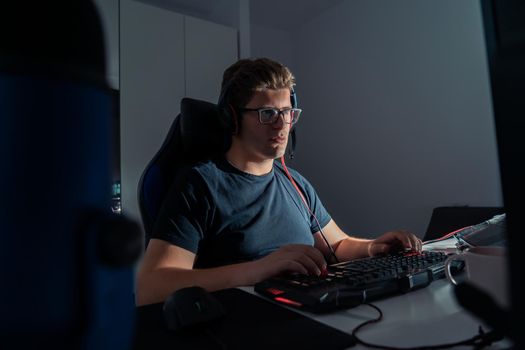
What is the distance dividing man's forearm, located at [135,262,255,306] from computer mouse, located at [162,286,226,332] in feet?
0.68

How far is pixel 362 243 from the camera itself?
1131 millimetres

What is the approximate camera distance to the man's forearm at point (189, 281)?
0.73 meters

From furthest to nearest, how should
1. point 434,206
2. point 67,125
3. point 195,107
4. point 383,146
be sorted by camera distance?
point 383,146, point 434,206, point 195,107, point 67,125

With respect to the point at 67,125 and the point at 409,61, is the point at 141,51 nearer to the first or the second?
the point at 409,61

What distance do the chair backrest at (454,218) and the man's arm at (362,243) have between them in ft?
2.75

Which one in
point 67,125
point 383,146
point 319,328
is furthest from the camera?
point 383,146

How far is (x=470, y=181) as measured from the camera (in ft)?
6.66

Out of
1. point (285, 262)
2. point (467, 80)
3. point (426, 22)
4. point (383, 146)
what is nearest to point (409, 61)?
point (426, 22)

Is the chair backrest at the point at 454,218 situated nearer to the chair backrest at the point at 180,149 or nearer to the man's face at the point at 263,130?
the man's face at the point at 263,130

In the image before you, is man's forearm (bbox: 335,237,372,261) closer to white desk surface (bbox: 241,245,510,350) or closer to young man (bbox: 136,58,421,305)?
young man (bbox: 136,58,421,305)

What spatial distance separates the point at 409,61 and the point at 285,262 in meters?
2.17

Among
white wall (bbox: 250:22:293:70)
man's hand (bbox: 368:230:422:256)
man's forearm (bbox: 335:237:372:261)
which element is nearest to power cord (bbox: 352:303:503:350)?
man's hand (bbox: 368:230:422:256)

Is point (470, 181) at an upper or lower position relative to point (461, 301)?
upper

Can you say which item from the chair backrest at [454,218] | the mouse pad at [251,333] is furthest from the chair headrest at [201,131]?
the chair backrest at [454,218]
